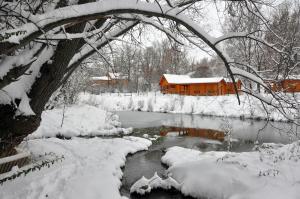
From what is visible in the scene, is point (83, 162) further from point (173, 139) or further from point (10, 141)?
point (173, 139)

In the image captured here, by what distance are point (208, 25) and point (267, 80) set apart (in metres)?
2.25

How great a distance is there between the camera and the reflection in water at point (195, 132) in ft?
59.3

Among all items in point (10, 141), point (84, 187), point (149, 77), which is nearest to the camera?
point (10, 141)

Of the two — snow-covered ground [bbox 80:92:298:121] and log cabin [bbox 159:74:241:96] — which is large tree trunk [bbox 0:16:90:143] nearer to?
snow-covered ground [bbox 80:92:298:121]

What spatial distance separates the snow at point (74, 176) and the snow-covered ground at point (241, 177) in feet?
3.86

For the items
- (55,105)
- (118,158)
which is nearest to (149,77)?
(55,105)

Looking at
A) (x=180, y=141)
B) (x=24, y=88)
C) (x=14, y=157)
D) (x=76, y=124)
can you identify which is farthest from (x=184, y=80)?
(x=24, y=88)

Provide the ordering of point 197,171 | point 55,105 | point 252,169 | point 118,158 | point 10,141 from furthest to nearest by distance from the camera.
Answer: point 55,105 → point 118,158 → point 197,171 → point 252,169 → point 10,141

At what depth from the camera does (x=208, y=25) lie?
7215 mm

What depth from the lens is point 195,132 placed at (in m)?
19.6

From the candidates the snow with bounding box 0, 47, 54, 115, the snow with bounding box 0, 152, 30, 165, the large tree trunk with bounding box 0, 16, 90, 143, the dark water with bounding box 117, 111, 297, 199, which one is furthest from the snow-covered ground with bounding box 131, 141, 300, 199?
the snow with bounding box 0, 47, 54, 115

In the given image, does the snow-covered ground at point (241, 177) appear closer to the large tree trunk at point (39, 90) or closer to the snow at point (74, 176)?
the snow at point (74, 176)

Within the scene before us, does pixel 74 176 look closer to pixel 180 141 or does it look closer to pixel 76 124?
pixel 180 141

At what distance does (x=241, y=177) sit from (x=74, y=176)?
4290 mm
